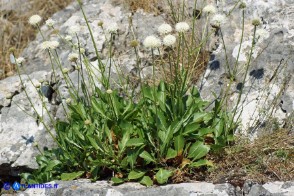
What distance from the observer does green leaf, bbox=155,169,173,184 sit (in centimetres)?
370

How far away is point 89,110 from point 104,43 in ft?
4.98

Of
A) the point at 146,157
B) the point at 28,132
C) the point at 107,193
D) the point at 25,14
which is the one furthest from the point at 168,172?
the point at 25,14

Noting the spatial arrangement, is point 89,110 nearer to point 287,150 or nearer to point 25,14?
point 287,150

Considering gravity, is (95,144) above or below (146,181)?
above

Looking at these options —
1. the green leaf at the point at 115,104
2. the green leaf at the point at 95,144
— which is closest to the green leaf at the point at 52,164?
the green leaf at the point at 95,144

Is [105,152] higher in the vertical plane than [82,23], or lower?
lower

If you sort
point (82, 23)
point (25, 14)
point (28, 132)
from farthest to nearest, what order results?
point (25, 14)
point (82, 23)
point (28, 132)

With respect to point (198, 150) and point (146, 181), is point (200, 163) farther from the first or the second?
point (146, 181)

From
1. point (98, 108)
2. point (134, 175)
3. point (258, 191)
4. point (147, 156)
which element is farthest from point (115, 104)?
point (258, 191)

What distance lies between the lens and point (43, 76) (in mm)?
5422

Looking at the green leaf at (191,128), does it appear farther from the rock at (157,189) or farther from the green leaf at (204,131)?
the rock at (157,189)

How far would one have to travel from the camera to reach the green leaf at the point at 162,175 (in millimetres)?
3701

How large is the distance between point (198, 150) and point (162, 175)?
404 millimetres

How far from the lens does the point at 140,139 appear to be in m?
3.84
